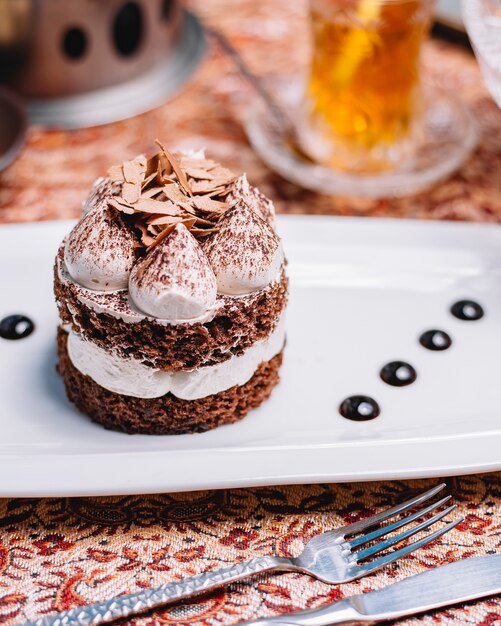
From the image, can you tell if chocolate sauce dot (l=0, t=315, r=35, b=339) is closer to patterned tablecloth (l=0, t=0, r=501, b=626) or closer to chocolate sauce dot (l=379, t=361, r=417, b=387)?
patterned tablecloth (l=0, t=0, r=501, b=626)

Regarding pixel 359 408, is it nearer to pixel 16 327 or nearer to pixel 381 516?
pixel 381 516

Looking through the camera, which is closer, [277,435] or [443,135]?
[277,435]

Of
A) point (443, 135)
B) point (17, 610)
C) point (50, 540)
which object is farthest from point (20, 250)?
point (443, 135)

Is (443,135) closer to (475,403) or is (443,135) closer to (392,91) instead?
(392,91)

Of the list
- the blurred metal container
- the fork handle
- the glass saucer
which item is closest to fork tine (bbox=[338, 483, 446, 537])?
the fork handle

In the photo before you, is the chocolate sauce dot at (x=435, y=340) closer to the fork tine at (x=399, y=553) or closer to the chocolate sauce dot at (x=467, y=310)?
the chocolate sauce dot at (x=467, y=310)

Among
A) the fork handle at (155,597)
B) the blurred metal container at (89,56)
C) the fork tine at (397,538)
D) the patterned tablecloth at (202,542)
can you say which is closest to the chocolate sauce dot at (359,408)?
the patterned tablecloth at (202,542)
